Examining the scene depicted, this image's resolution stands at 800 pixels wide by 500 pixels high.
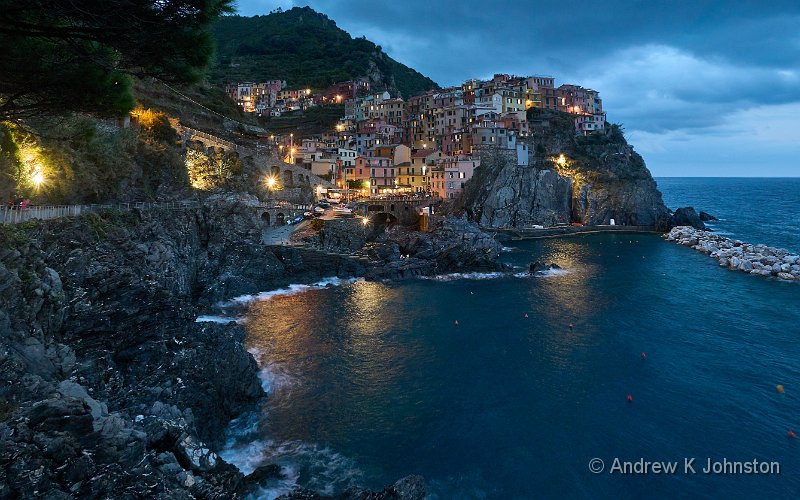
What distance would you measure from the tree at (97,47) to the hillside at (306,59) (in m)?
134

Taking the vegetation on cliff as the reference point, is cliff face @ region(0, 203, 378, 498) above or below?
below

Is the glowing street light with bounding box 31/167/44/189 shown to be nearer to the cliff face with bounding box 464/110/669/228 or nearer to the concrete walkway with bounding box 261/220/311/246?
the concrete walkway with bounding box 261/220/311/246

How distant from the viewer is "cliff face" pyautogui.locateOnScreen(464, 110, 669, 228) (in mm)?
83062

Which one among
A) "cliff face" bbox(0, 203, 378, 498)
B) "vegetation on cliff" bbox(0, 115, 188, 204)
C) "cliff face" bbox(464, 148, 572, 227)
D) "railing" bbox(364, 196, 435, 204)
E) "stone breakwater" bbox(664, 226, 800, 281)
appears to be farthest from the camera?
"cliff face" bbox(464, 148, 572, 227)

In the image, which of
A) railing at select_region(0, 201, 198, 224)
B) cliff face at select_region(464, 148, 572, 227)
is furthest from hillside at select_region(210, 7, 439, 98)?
railing at select_region(0, 201, 198, 224)

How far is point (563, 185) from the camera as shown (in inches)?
3563

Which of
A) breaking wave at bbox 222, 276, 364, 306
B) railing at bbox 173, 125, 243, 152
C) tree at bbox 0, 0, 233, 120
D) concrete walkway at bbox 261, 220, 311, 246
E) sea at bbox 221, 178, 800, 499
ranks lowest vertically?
sea at bbox 221, 178, 800, 499

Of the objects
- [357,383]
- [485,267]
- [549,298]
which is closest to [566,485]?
[357,383]

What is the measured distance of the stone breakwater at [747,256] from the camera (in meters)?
53.1

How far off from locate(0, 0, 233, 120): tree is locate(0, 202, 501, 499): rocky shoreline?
270 inches

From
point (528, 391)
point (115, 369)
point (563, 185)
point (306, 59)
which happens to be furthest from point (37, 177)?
point (306, 59)

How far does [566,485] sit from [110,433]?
15.5 metres

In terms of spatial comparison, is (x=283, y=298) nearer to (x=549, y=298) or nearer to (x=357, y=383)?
(x=357, y=383)

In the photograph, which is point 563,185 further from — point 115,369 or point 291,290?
point 115,369
